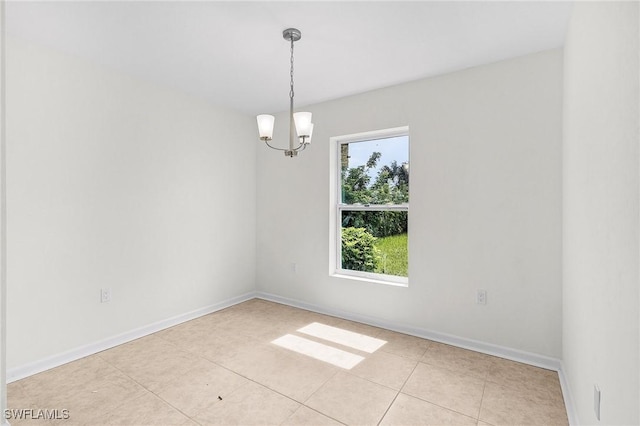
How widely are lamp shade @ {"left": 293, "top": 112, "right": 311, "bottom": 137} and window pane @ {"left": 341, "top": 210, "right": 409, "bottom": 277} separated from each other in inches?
60.4

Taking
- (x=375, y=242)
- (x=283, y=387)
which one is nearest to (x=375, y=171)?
(x=375, y=242)

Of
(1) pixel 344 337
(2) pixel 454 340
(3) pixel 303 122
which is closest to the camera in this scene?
(3) pixel 303 122

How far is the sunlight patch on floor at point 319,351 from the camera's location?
2.54 metres

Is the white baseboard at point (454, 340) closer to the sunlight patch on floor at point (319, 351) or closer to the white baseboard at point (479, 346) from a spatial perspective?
the white baseboard at point (479, 346)

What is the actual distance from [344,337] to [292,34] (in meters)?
2.55

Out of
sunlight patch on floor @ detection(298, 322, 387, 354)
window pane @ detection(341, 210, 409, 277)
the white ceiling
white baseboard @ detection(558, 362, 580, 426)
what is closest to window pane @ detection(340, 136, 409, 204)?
window pane @ detection(341, 210, 409, 277)

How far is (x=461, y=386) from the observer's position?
2182 millimetres

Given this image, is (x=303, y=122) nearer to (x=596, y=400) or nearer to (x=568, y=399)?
(x=596, y=400)

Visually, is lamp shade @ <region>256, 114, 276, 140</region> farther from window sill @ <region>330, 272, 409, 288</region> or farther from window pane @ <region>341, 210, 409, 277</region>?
window sill @ <region>330, 272, 409, 288</region>

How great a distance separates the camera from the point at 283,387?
218cm

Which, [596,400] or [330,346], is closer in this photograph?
[596,400]

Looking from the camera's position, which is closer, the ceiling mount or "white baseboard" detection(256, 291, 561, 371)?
the ceiling mount

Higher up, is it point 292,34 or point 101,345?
point 292,34

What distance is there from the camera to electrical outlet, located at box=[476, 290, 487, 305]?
2.69m
